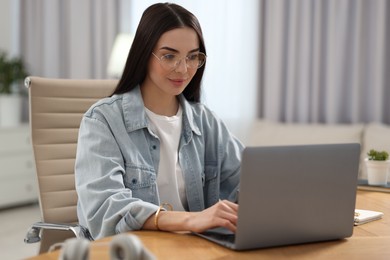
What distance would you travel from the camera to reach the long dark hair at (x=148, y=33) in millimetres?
1763

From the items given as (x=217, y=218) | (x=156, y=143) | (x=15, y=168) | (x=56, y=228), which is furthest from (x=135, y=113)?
(x=15, y=168)

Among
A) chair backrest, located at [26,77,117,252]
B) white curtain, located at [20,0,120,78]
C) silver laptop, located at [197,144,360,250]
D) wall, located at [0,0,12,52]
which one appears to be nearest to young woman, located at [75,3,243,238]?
silver laptop, located at [197,144,360,250]

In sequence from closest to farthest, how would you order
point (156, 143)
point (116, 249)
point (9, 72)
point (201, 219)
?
point (116, 249) < point (201, 219) < point (156, 143) < point (9, 72)

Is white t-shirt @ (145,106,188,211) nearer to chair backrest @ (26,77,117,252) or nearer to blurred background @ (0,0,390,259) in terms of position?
chair backrest @ (26,77,117,252)

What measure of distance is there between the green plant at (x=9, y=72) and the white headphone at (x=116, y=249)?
4273 mm

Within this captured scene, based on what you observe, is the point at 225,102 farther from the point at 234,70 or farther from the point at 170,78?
the point at 170,78

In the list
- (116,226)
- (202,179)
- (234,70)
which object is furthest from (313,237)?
(234,70)

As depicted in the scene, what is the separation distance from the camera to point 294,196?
4.17 ft

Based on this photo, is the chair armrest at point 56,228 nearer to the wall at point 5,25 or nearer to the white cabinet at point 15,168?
the white cabinet at point 15,168

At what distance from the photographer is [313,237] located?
134 cm

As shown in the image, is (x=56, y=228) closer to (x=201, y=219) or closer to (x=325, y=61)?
(x=201, y=219)

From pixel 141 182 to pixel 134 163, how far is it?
0.06 m

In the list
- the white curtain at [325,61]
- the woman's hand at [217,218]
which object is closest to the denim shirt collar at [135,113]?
the woman's hand at [217,218]

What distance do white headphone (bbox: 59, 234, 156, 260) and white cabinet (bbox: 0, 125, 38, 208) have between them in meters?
4.01
